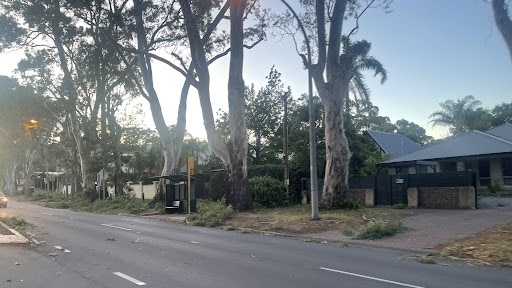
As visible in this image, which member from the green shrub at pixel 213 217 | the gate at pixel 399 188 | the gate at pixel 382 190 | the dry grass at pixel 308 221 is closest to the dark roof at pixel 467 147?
the gate at pixel 382 190

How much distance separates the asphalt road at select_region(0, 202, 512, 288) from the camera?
958 centimetres

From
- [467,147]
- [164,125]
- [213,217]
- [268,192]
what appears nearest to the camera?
[213,217]

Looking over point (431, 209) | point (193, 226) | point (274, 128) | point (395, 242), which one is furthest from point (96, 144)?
point (395, 242)

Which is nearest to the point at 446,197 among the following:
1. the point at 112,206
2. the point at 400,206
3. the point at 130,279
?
the point at 400,206

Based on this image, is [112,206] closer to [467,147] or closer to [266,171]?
[266,171]

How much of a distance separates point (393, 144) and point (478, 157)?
16193mm

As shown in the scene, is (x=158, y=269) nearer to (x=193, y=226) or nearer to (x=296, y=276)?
(x=296, y=276)

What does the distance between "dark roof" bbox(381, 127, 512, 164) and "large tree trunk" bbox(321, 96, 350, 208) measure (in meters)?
10.7

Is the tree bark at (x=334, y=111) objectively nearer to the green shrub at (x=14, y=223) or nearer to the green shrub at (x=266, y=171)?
the green shrub at (x=266, y=171)

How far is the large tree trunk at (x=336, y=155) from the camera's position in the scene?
2556 centimetres

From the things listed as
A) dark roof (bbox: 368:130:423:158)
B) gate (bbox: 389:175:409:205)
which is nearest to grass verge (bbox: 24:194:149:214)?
gate (bbox: 389:175:409:205)

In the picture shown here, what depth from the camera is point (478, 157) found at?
111ft

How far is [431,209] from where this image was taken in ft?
81.9

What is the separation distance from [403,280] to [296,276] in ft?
6.54
